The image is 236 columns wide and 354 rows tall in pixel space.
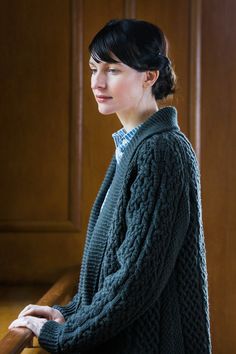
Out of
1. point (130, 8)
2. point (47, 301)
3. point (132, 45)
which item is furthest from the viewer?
point (130, 8)

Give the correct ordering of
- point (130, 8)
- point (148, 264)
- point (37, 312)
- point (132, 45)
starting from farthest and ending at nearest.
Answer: point (130, 8) < point (37, 312) < point (132, 45) < point (148, 264)

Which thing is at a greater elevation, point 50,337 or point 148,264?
point 148,264

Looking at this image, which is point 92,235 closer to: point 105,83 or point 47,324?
point 47,324

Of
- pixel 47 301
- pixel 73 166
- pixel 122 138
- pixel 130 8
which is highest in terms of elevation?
pixel 130 8

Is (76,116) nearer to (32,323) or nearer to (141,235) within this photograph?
(32,323)

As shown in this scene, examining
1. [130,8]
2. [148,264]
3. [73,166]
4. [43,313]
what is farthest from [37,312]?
[130,8]

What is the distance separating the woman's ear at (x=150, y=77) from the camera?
51.1 inches

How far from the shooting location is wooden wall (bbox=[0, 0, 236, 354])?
2.46 m

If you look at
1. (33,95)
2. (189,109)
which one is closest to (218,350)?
(189,109)

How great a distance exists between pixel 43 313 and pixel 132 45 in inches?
22.5

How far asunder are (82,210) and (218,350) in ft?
2.38

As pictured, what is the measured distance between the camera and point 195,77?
2.48 m

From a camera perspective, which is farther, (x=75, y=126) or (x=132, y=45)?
(x=75, y=126)

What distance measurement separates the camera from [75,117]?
248 centimetres
